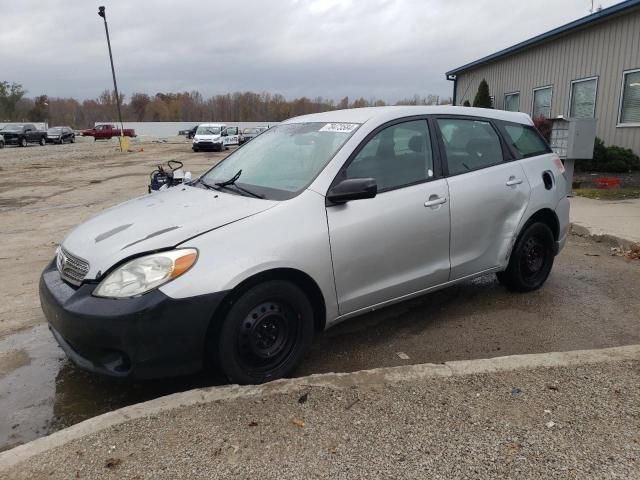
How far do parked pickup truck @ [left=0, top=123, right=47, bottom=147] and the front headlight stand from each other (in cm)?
4443

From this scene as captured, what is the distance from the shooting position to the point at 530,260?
4.62 metres

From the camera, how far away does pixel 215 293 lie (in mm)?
2682

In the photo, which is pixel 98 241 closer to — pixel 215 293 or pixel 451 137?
pixel 215 293

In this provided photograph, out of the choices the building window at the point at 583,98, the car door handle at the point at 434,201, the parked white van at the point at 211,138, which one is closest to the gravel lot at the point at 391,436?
the car door handle at the point at 434,201

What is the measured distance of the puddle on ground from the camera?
9.48 feet

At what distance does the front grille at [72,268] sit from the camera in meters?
2.91

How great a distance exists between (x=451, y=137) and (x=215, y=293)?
→ 232 cm

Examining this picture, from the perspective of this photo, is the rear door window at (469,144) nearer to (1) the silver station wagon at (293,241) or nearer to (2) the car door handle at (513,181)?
(1) the silver station wagon at (293,241)

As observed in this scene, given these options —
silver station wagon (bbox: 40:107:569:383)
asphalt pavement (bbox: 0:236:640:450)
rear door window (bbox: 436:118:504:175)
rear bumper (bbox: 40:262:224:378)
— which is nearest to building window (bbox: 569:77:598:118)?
asphalt pavement (bbox: 0:236:640:450)

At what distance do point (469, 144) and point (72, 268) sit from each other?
10.00 ft

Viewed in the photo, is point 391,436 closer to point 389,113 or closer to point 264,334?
point 264,334

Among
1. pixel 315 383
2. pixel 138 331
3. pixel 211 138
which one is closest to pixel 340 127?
pixel 315 383

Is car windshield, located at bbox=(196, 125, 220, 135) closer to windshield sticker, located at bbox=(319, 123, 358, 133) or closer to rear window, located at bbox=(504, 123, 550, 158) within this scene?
rear window, located at bbox=(504, 123, 550, 158)

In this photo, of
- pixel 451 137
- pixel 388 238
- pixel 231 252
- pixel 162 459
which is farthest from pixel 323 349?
pixel 451 137
